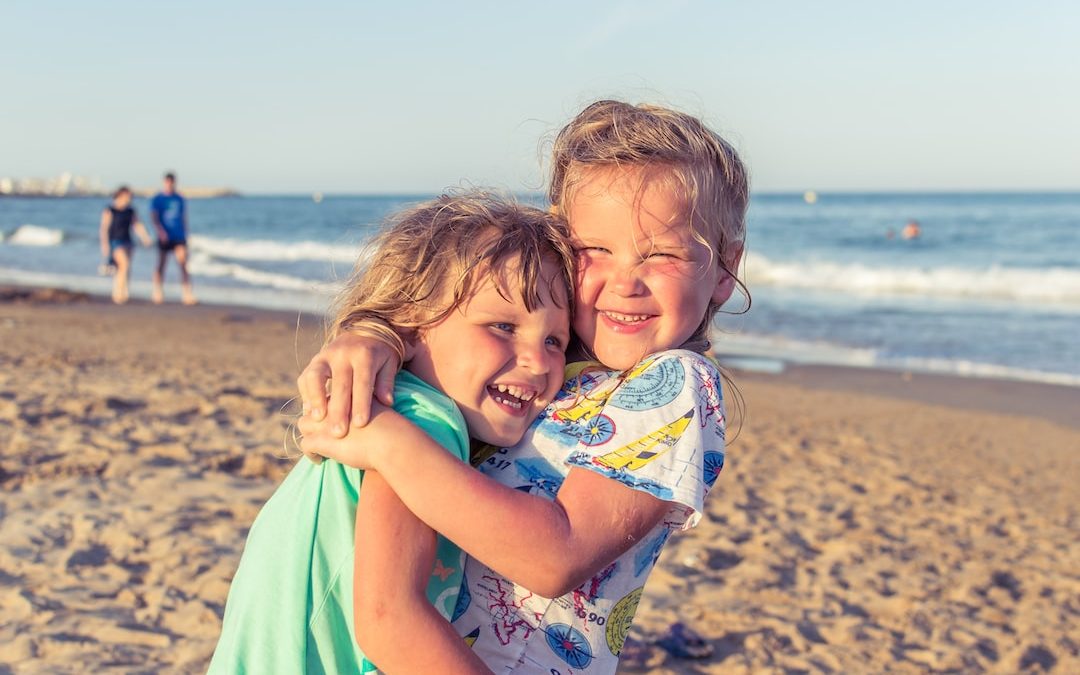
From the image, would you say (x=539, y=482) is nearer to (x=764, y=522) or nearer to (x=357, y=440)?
(x=357, y=440)

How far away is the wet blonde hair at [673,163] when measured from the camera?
63.8 inches

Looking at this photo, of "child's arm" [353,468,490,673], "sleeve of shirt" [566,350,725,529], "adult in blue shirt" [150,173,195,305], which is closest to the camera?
"child's arm" [353,468,490,673]

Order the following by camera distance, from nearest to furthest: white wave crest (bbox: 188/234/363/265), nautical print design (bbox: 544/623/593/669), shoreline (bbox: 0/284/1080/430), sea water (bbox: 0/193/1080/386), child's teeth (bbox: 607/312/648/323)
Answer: nautical print design (bbox: 544/623/593/669)
child's teeth (bbox: 607/312/648/323)
shoreline (bbox: 0/284/1080/430)
sea water (bbox: 0/193/1080/386)
white wave crest (bbox: 188/234/363/265)

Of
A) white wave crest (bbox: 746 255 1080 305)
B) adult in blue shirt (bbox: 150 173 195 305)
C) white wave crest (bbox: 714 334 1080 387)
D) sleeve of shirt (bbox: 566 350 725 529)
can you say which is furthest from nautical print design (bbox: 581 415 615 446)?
white wave crest (bbox: 746 255 1080 305)

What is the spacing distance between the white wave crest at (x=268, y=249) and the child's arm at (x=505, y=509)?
81.8 ft

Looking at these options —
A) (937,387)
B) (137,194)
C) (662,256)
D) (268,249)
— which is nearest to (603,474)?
(662,256)

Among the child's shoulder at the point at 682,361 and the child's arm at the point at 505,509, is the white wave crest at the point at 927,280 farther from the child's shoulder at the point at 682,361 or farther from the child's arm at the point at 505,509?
the child's arm at the point at 505,509

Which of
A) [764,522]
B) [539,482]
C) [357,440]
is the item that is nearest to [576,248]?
[539,482]

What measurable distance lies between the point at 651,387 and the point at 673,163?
39 cm

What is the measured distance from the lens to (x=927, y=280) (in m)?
20.8

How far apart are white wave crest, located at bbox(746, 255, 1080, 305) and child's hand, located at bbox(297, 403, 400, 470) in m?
17.2

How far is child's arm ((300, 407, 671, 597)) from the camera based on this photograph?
4.33ft

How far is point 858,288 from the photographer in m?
20.8

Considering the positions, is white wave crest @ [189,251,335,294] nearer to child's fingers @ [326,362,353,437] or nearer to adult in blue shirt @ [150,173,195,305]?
adult in blue shirt @ [150,173,195,305]
